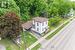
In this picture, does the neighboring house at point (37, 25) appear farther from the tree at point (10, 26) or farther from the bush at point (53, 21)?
the tree at point (10, 26)

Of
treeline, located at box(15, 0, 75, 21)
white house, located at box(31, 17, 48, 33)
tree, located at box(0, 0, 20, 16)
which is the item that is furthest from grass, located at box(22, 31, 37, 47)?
treeline, located at box(15, 0, 75, 21)

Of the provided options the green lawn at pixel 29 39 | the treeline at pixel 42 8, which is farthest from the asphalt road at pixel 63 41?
the treeline at pixel 42 8

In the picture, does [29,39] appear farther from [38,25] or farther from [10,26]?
[38,25]

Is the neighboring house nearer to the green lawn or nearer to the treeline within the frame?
the treeline

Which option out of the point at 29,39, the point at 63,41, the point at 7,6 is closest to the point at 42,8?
the point at 63,41

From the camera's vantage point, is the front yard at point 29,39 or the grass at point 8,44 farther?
the front yard at point 29,39
